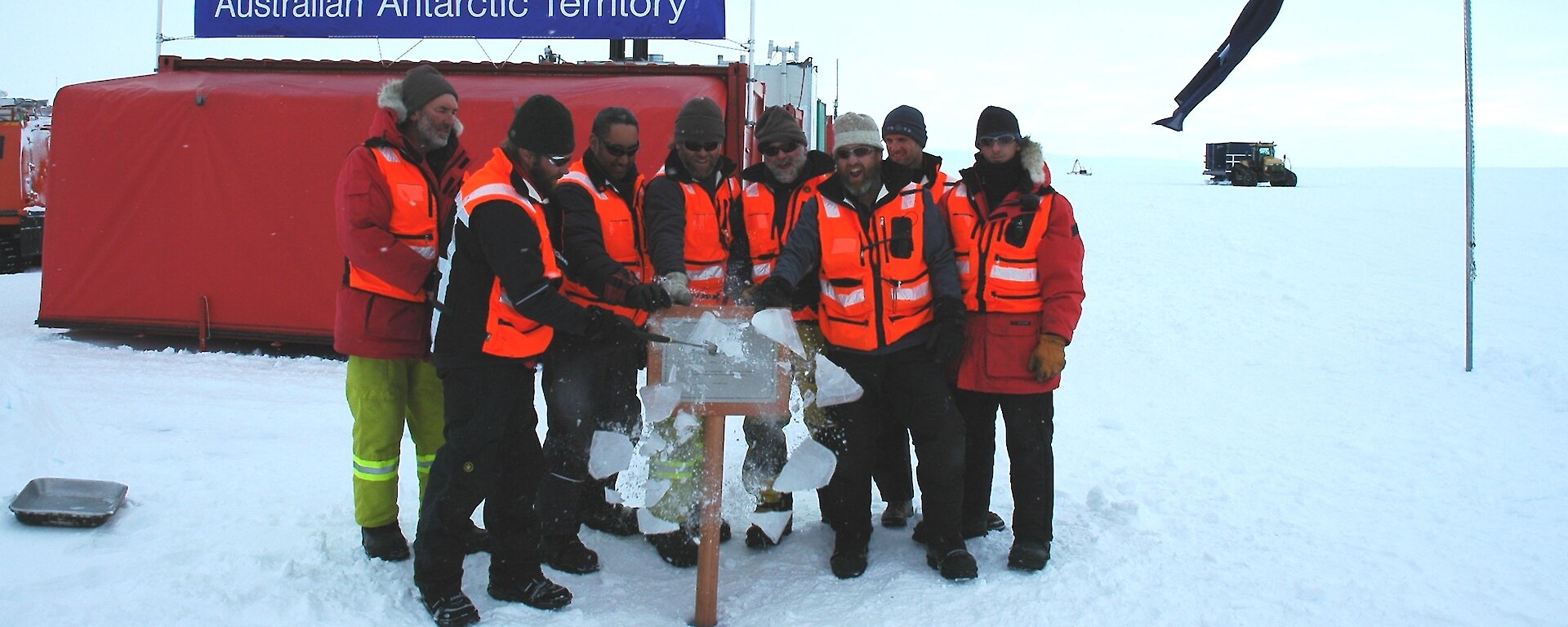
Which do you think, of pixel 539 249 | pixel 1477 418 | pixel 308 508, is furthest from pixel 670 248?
pixel 1477 418

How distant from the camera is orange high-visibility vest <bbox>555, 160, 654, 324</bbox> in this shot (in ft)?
11.6

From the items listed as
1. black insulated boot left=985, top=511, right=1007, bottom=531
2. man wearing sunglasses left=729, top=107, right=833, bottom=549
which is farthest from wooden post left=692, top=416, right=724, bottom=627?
black insulated boot left=985, top=511, right=1007, bottom=531

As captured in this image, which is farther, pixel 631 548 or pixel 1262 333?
pixel 1262 333

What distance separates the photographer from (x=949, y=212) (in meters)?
3.79

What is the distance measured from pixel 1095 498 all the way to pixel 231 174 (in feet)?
20.9

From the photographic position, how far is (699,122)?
12.1ft

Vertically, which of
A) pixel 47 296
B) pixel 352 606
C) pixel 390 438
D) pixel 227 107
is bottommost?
pixel 352 606

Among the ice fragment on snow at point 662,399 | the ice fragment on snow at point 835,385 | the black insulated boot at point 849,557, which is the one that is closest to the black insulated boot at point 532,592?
the ice fragment on snow at point 662,399

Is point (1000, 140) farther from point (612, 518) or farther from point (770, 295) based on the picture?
point (612, 518)

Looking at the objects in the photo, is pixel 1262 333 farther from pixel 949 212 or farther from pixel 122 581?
pixel 122 581

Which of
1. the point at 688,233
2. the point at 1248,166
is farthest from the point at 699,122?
the point at 1248,166

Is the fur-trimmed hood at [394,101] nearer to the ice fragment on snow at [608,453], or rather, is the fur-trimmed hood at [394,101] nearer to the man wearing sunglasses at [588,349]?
the man wearing sunglasses at [588,349]

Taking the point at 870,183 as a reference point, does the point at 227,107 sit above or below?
above

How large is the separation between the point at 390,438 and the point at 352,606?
0.62m
